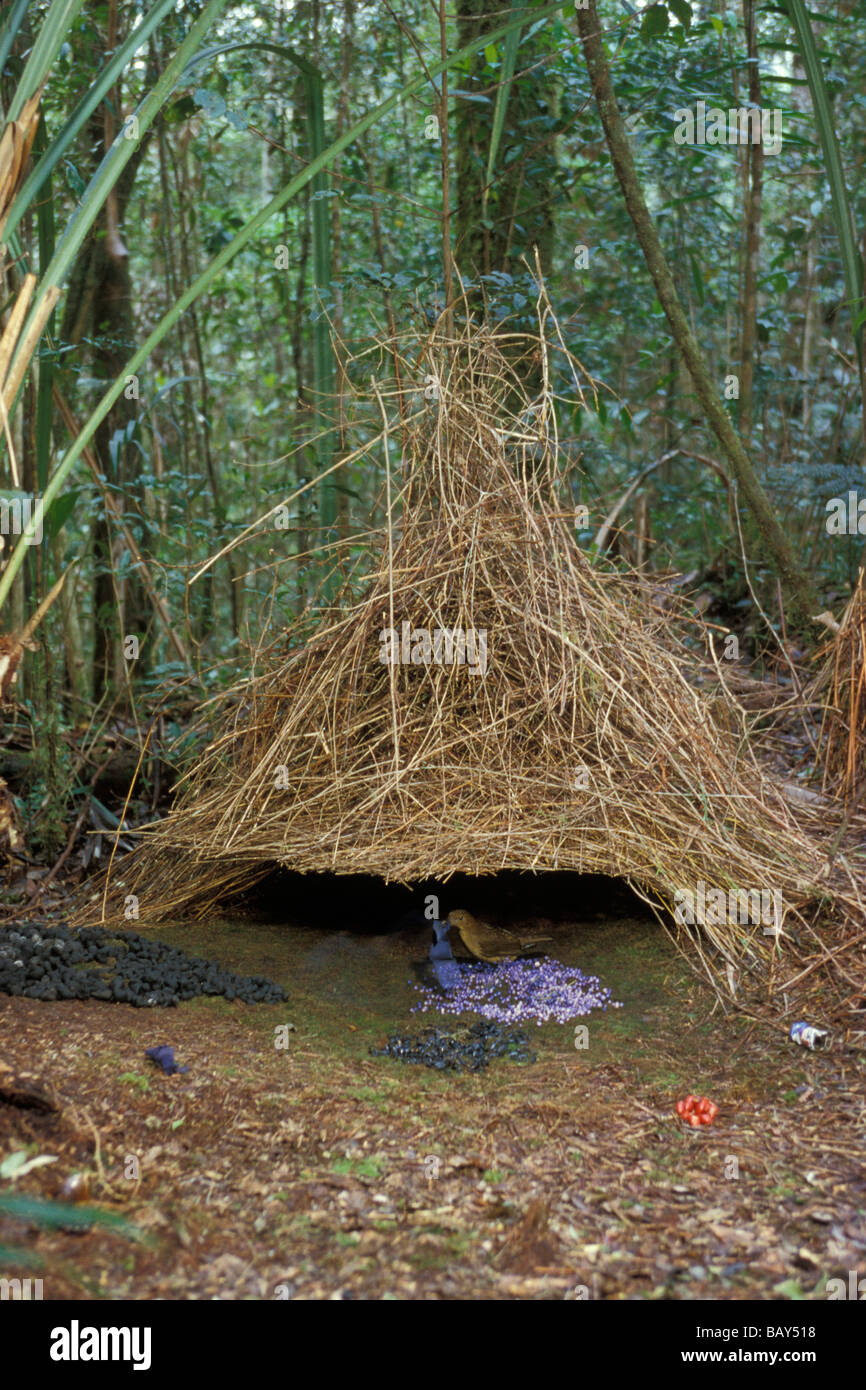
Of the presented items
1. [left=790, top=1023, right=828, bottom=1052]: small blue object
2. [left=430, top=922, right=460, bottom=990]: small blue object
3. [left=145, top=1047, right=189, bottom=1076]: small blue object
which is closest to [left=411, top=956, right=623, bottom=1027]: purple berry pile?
[left=430, top=922, right=460, bottom=990]: small blue object

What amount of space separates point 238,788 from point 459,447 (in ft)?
3.48


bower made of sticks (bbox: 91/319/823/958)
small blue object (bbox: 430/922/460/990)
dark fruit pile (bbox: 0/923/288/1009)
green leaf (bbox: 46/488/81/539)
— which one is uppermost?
green leaf (bbox: 46/488/81/539)

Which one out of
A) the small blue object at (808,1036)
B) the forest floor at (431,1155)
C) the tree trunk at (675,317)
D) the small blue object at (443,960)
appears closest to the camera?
the forest floor at (431,1155)

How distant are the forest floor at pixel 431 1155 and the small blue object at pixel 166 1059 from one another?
16 mm

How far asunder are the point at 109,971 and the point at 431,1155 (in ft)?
3.17

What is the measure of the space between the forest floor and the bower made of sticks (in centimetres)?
35

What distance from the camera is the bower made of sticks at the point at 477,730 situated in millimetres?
2371

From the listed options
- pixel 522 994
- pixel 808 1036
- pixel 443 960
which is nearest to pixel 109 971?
pixel 443 960

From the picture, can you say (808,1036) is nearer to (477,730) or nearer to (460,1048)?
(460,1048)

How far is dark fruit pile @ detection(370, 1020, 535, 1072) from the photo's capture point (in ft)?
6.47

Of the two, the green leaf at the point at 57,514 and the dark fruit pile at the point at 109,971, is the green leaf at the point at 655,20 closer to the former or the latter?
the green leaf at the point at 57,514

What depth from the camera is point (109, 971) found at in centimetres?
226

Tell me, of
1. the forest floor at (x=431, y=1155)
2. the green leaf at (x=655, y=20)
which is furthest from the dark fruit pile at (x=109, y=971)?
the green leaf at (x=655, y=20)

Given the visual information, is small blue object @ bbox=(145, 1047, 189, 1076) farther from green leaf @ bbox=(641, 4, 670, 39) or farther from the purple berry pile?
green leaf @ bbox=(641, 4, 670, 39)
